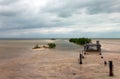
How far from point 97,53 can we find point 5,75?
1868 centimetres

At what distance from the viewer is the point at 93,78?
1753 centimetres

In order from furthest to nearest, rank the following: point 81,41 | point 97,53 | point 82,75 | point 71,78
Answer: point 81,41
point 97,53
point 82,75
point 71,78

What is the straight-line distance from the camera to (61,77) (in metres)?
17.9

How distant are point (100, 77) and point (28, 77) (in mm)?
5681

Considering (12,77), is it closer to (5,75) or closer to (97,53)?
(5,75)

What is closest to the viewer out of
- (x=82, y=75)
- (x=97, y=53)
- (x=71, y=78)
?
(x=71, y=78)

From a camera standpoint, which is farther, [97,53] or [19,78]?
[97,53]

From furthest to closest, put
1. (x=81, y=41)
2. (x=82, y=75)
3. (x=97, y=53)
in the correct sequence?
(x=81, y=41), (x=97, y=53), (x=82, y=75)

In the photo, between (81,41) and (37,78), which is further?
(81,41)

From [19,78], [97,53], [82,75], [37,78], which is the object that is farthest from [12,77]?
[97,53]

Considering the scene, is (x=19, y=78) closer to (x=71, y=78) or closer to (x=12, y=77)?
(x=12, y=77)

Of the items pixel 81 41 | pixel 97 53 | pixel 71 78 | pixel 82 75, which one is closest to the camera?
pixel 71 78

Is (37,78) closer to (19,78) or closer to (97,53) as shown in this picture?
(19,78)

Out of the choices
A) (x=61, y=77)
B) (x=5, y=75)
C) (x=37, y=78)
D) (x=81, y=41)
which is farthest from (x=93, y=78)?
(x=81, y=41)
